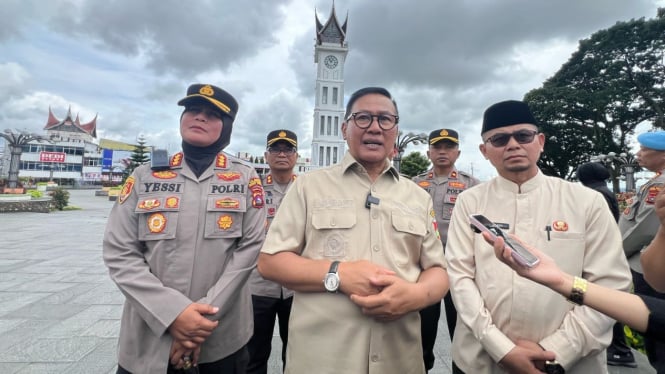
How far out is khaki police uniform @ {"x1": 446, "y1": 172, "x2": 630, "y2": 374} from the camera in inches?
58.3

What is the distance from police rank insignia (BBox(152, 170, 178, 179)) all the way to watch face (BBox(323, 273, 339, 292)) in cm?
108

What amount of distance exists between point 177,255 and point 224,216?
306mm

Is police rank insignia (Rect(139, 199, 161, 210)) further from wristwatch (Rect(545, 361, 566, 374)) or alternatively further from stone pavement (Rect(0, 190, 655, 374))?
wristwatch (Rect(545, 361, 566, 374))

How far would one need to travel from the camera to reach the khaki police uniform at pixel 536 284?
148 centimetres

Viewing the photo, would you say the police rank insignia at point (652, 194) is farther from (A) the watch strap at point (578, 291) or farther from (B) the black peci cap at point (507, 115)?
(A) the watch strap at point (578, 291)

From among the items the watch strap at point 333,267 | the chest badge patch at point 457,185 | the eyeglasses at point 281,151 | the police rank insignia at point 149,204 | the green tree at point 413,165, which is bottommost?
the watch strap at point 333,267

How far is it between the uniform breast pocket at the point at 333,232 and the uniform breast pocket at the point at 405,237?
21 cm

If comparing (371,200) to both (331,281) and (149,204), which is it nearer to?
(331,281)

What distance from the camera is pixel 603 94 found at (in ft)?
76.5

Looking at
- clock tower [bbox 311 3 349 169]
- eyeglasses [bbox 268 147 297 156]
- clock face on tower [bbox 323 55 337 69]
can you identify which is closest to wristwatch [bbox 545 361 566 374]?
eyeglasses [bbox 268 147 297 156]

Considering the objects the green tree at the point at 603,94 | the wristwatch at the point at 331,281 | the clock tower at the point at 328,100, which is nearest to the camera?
the wristwatch at the point at 331,281

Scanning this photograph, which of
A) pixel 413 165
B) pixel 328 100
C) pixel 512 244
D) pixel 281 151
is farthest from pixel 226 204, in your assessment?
pixel 328 100

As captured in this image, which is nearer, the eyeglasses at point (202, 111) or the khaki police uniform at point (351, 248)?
the khaki police uniform at point (351, 248)

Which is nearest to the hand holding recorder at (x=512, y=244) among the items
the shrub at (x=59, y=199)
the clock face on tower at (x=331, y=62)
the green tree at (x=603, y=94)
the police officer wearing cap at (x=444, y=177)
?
the police officer wearing cap at (x=444, y=177)
